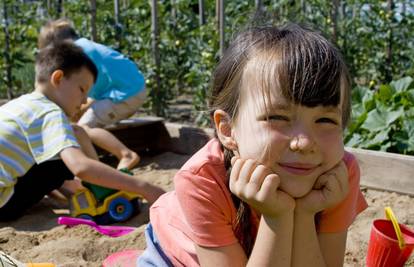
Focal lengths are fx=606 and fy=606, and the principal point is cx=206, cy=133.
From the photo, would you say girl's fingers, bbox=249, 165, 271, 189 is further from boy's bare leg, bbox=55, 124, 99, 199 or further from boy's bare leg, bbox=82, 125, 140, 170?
boy's bare leg, bbox=82, 125, 140, 170

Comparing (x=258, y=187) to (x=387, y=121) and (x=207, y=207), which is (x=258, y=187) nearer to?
(x=207, y=207)

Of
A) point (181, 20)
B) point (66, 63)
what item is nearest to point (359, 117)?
point (66, 63)

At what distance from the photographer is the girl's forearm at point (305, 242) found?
1.48m

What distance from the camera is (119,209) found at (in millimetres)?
2961

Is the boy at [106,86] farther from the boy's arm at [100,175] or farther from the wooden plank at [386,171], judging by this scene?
the wooden plank at [386,171]

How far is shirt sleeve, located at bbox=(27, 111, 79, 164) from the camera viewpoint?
2.78 meters

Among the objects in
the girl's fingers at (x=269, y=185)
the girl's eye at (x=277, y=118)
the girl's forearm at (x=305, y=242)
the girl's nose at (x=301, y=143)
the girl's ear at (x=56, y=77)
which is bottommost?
the girl's ear at (x=56, y=77)

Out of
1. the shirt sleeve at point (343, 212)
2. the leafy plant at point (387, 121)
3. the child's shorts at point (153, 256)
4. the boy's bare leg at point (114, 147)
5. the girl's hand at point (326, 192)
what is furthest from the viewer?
the boy's bare leg at point (114, 147)

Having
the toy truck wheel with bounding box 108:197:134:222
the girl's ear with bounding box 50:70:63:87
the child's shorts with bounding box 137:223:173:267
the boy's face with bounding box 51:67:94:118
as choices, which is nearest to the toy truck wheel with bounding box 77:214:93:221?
the toy truck wheel with bounding box 108:197:134:222

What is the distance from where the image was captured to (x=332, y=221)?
5.24 feet

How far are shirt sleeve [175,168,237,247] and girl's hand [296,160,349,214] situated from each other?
0.19 m

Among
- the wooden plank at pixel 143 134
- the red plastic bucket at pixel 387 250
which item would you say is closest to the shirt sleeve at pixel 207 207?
the red plastic bucket at pixel 387 250

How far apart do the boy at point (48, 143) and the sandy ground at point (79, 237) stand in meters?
0.15

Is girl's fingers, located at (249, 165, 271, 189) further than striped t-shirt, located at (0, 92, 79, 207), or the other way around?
striped t-shirt, located at (0, 92, 79, 207)
